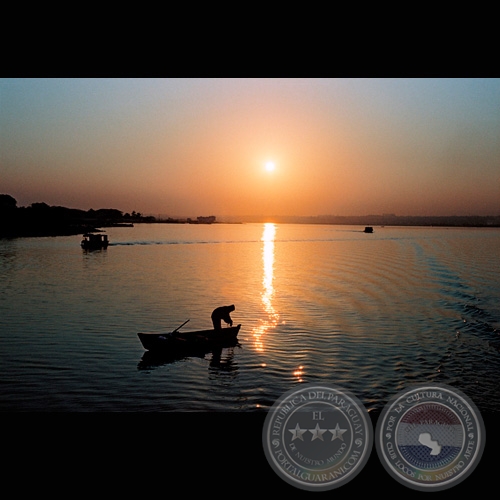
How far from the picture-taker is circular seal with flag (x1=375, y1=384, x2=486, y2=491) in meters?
2.58

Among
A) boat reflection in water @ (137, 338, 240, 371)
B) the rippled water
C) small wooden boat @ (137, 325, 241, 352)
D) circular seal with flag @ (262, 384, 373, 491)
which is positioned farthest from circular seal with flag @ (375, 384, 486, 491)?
small wooden boat @ (137, 325, 241, 352)

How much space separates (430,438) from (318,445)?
0.74 m

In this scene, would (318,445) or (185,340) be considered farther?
(185,340)

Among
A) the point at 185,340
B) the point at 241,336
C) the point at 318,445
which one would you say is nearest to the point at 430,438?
the point at 318,445

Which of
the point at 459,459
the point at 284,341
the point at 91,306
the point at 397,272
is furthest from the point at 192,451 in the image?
the point at 397,272

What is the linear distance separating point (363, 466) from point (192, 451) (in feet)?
2.86

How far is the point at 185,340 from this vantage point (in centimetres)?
1363

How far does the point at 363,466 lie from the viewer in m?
2.60

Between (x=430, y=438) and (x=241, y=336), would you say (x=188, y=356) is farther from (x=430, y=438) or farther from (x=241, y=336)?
(x=430, y=438)

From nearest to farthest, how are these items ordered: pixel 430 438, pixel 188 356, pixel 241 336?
pixel 430 438 → pixel 188 356 → pixel 241 336

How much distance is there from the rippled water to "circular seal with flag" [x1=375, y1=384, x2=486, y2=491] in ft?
22.7

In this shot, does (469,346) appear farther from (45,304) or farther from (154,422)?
(45,304)

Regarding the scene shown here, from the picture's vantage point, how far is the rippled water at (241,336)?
11.2 m

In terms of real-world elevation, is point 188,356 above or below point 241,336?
above
